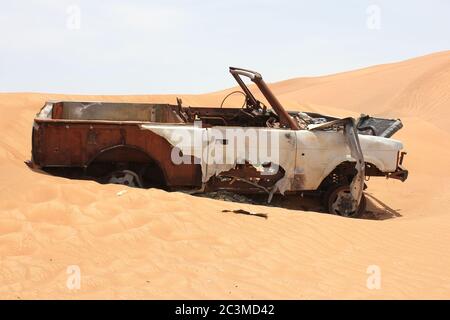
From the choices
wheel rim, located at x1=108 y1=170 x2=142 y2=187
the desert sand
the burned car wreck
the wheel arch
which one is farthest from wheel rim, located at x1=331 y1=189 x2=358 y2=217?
wheel rim, located at x1=108 y1=170 x2=142 y2=187

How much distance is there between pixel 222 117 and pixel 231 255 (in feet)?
15.3

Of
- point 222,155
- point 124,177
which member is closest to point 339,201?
point 222,155

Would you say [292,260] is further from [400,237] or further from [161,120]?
[161,120]

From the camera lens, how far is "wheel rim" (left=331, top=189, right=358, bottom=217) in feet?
30.2

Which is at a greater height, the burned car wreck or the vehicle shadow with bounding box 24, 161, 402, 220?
the burned car wreck

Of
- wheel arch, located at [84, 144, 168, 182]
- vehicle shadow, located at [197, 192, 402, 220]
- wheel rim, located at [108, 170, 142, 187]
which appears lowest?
vehicle shadow, located at [197, 192, 402, 220]

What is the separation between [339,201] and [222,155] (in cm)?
206

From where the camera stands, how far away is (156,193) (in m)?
7.52

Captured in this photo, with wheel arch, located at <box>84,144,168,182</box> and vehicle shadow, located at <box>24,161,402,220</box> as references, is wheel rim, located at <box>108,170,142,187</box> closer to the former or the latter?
wheel arch, located at <box>84,144,168,182</box>

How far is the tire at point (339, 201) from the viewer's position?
9172 millimetres

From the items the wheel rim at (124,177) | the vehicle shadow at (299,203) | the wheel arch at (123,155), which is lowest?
the vehicle shadow at (299,203)

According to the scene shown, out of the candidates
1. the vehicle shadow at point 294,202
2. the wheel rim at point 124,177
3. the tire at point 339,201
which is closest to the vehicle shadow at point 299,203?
the vehicle shadow at point 294,202

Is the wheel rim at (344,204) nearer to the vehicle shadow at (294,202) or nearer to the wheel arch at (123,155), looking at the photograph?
the vehicle shadow at (294,202)

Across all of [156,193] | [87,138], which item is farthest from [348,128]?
[87,138]
